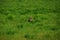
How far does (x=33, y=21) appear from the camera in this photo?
10391 mm

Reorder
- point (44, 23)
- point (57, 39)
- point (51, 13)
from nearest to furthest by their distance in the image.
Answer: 1. point (57, 39)
2. point (44, 23)
3. point (51, 13)

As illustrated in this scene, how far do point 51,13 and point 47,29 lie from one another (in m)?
2.28

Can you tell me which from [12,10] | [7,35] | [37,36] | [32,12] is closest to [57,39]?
[37,36]

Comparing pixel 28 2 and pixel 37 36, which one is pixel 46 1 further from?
pixel 37 36

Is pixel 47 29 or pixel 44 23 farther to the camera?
pixel 44 23

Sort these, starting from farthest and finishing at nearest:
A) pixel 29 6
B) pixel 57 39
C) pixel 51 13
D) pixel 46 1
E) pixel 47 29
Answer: pixel 46 1 → pixel 29 6 → pixel 51 13 → pixel 47 29 → pixel 57 39

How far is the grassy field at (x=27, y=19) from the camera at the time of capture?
8.99 metres

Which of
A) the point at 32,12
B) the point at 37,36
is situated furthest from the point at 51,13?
the point at 37,36

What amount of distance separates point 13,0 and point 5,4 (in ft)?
3.72

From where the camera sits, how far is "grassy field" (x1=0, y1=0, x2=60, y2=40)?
29.5ft

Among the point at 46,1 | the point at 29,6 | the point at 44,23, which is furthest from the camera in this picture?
the point at 46,1

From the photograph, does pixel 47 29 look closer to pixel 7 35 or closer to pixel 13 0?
pixel 7 35

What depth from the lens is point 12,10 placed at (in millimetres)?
11766

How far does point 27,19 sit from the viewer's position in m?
10.5
